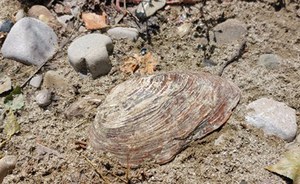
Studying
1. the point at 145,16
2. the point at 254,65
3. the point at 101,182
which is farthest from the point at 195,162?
the point at 145,16

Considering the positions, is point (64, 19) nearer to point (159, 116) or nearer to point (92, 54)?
point (92, 54)

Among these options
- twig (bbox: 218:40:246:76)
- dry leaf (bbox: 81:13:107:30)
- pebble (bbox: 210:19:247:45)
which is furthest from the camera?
dry leaf (bbox: 81:13:107:30)

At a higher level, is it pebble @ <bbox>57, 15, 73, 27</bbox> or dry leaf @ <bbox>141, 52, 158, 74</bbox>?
pebble @ <bbox>57, 15, 73, 27</bbox>

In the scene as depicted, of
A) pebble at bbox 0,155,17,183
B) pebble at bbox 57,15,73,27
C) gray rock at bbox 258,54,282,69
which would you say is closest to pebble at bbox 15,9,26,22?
pebble at bbox 57,15,73,27

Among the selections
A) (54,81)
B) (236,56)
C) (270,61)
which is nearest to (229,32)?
(236,56)

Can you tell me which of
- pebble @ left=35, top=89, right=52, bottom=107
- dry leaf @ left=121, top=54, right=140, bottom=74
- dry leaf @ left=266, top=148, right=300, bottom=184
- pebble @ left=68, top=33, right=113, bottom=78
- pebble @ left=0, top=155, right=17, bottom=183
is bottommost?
pebble @ left=0, top=155, right=17, bottom=183

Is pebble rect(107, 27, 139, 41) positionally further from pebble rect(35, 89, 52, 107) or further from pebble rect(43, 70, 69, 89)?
pebble rect(35, 89, 52, 107)

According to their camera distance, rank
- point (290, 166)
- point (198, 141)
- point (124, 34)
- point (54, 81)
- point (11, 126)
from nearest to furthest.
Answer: point (290, 166) < point (198, 141) < point (11, 126) < point (54, 81) < point (124, 34)
